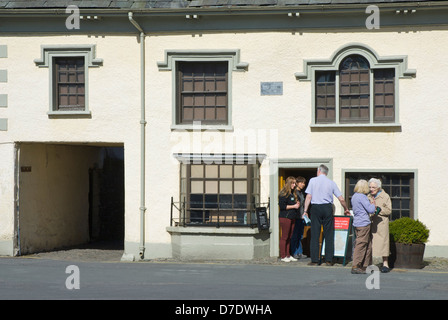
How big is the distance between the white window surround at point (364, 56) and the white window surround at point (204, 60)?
1.40 metres

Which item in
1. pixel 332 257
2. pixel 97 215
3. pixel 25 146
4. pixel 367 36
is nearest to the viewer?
pixel 332 257

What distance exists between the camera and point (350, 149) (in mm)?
17391

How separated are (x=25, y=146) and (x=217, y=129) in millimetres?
4577

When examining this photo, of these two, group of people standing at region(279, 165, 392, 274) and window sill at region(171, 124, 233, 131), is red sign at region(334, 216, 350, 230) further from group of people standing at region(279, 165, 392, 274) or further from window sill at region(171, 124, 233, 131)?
window sill at region(171, 124, 233, 131)

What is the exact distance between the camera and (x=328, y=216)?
15.4m

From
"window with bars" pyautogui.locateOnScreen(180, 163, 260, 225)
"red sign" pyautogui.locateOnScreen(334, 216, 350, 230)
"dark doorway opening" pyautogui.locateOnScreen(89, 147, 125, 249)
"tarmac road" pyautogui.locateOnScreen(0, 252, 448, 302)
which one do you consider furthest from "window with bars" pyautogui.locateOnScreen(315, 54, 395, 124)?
"dark doorway opening" pyautogui.locateOnScreen(89, 147, 125, 249)

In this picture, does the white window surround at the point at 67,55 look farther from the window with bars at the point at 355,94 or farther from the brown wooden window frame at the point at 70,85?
the window with bars at the point at 355,94

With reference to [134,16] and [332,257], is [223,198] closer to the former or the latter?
[332,257]

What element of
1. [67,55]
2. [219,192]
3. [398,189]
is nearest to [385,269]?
[398,189]

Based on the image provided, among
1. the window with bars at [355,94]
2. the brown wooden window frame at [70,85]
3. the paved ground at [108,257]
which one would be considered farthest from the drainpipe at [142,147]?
the window with bars at [355,94]

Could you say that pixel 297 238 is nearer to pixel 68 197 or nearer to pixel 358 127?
pixel 358 127

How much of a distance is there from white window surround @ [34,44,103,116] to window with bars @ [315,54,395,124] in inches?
200

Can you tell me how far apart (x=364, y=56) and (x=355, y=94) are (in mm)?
840
